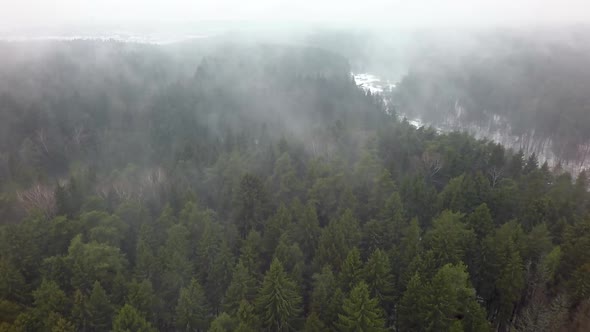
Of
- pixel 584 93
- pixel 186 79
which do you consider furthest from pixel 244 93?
pixel 584 93

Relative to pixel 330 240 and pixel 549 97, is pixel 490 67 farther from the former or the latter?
pixel 330 240

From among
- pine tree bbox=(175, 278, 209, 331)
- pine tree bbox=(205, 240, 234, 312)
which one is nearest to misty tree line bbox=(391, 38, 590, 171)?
pine tree bbox=(205, 240, 234, 312)

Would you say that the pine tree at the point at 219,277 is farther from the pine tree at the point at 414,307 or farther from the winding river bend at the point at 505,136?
the winding river bend at the point at 505,136

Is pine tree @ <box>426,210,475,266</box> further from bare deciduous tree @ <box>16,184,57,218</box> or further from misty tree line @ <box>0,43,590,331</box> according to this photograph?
bare deciduous tree @ <box>16,184,57,218</box>

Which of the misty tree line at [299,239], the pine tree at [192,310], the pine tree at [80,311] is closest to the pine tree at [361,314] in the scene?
the misty tree line at [299,239]

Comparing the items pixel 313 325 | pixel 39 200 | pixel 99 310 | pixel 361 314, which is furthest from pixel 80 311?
pixel 39 200

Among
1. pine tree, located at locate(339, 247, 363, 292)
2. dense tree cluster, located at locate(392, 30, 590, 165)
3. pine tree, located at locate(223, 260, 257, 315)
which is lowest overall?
dense tree cluster, located at locate(392, 30, 590, 165)
